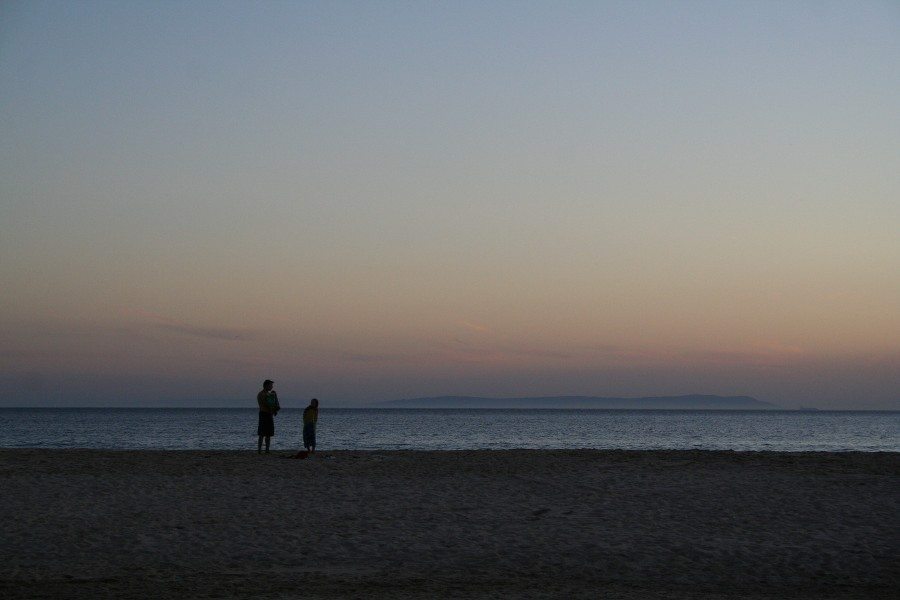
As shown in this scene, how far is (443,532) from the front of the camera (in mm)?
11312

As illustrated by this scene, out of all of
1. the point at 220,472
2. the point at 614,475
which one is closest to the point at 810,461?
the point at 614,475

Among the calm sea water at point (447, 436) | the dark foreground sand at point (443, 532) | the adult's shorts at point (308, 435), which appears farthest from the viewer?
the calm sea water at point (447, 436)

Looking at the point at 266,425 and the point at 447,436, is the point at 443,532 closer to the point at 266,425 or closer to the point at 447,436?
the point at 266,425

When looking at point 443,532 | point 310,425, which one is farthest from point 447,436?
point 443,532

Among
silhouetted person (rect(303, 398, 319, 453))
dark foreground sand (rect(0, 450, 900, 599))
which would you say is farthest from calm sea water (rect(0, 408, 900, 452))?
dark foreground sand (rect(0, 450, 900, 599))

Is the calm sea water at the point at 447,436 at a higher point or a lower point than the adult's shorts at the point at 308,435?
lower

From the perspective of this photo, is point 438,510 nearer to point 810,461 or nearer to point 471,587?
point 471,587

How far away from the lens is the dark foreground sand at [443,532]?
902 cm

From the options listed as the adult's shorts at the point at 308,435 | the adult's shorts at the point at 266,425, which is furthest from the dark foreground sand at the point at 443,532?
the adult's shorts at the point at 308,435

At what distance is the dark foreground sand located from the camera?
29.6 ft

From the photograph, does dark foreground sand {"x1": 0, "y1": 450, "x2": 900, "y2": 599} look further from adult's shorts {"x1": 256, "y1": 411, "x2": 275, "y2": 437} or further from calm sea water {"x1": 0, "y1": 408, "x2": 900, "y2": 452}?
calm sea water {"x1": 0, "y1": 408, "x2": 900, "y2": 452}

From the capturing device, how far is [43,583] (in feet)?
28.6

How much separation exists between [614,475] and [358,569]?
8.54 metres

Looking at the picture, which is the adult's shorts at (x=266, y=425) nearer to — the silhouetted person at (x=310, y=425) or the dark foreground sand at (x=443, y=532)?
the silhouetted person at (x=310, y=425)
